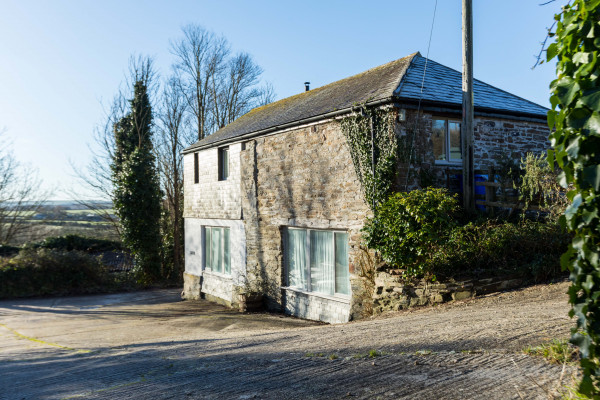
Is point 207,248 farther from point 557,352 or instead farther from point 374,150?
point 557,352

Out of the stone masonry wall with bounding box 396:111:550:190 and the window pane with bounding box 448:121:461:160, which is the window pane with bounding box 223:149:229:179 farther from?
the window pane with bounding box 448:121:461:160

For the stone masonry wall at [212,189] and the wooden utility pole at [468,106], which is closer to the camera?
the wooden utility pole at [468,106]

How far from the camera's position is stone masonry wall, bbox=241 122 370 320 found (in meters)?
11.3

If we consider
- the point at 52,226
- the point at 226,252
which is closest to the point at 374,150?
the point at 226,252

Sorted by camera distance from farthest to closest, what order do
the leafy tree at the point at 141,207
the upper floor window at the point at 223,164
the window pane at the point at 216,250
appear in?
the leafy tree at the point at 141,207 → the window pane at the point at 216,250 → the upper floor window at the point at 223,164

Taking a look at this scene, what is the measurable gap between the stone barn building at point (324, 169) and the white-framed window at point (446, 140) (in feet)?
0.08

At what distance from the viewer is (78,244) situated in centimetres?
2706

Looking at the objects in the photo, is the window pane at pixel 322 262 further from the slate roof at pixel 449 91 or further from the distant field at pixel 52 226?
the distant field at pixel 52 226

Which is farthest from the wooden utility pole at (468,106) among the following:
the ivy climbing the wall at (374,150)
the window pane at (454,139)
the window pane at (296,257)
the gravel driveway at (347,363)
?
the window pane at (296,257)

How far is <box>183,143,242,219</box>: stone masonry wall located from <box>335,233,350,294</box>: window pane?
4.85 metres

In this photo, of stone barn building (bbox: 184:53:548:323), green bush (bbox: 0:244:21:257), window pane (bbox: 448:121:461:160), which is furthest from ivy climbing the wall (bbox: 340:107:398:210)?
green bush (bbox: 0:244:21:257)

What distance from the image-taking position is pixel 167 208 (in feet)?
89.5

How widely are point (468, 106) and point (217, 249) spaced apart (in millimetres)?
10542

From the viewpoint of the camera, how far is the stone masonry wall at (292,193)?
11273mm
